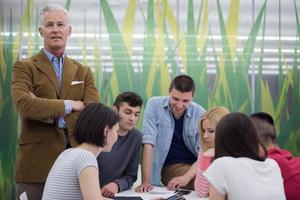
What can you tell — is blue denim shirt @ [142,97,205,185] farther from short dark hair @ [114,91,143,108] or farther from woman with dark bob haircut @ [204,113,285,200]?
woman with dark bob haircut @ [204,113,285,200]

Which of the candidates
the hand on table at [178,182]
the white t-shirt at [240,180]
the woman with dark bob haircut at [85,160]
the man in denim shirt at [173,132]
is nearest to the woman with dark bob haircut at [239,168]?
the white t-shirt at [240,180]

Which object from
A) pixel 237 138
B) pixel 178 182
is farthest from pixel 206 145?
pixel 237 138

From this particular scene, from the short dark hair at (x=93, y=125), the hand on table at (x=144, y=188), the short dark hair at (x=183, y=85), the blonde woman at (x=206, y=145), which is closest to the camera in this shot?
the short dark hair at (x=93, y=125)

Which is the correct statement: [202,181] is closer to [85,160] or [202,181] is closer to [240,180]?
[240,180]

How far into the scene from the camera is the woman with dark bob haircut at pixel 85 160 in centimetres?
186

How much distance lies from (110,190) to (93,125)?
2.29 feet

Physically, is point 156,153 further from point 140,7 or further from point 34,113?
point 140,7

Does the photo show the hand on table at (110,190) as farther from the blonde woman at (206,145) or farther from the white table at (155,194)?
the blonde woman at (206,145)

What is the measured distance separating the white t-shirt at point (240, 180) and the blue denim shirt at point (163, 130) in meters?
1.45

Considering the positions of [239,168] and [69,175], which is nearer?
[239,168]

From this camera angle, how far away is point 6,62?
4.25 m

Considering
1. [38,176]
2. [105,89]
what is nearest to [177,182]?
[38,176]

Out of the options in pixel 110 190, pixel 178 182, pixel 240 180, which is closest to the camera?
pixel 240 180

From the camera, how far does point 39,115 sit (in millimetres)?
2656
